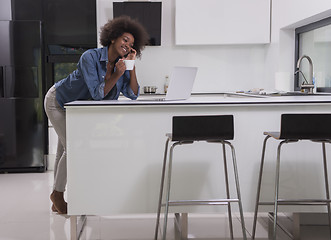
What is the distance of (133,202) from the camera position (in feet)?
10.6

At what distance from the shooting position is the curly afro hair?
348 centimetres

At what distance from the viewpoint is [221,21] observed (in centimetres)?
594

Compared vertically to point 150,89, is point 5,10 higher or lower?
higher

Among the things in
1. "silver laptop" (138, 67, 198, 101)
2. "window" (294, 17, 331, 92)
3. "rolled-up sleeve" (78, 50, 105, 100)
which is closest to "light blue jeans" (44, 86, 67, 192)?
"rolled-up sleeve" (78, 50, 105, 100)

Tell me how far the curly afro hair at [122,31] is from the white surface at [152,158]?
2.01ft

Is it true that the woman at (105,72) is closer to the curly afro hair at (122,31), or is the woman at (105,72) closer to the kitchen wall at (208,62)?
the curly afro hair at (122,31)

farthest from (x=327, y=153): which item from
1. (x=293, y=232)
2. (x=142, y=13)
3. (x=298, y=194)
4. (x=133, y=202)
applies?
(x=142, y=13)

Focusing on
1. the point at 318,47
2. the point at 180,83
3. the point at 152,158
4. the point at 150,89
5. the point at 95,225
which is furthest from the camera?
the point at 150,89

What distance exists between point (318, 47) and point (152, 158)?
292 centimetres

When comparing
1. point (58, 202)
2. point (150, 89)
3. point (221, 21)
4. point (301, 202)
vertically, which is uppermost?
point (221, 21)

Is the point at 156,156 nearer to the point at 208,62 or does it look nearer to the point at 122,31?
the point at 122,31

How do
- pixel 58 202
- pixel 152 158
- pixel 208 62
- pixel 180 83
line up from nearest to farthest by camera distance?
pixel 152 158 → pixel 180 83 → pixel 58 202 → pixel 208 62

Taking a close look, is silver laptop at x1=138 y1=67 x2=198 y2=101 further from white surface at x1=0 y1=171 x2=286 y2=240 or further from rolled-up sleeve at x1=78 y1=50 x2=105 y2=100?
white surface at x1=0 y1=171 x2=286 y2=240

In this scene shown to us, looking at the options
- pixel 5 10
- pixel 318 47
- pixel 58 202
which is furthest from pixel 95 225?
pixel 5 10
